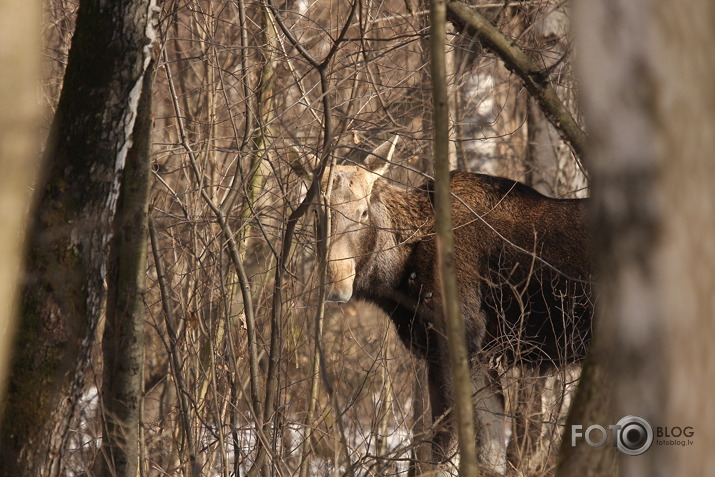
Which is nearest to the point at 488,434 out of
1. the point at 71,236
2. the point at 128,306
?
A: the point at 128,306

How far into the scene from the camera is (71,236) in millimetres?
3590

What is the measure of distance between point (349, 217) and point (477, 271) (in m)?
1.17

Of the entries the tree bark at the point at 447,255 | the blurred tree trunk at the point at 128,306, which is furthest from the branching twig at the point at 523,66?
the tree bark at the point at 447,255

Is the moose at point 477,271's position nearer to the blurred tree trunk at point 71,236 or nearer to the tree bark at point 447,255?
the blurred tree trunk at point 71,236

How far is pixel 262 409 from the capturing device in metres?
4.89

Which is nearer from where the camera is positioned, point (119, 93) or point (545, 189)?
point (119, 93)

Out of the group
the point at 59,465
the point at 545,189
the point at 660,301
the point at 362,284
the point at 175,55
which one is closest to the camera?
the point at 660,301

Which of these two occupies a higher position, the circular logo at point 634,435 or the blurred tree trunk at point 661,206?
the blurred tree trunk at point 661,206

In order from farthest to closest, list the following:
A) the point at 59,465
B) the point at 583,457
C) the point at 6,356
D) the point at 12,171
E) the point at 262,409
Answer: the point at 262,409 → the point at 59,465 → the point at 6,356 → the point at 12,171 → the point at 583,457

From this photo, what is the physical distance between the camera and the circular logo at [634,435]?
1.90 meters

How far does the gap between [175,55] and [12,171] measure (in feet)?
17.8

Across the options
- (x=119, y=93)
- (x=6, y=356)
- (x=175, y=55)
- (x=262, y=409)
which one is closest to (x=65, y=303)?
(x=6, y=356)

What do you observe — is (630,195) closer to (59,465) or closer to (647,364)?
(647,364)

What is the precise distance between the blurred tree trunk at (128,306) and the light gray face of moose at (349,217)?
2084 millimetres
